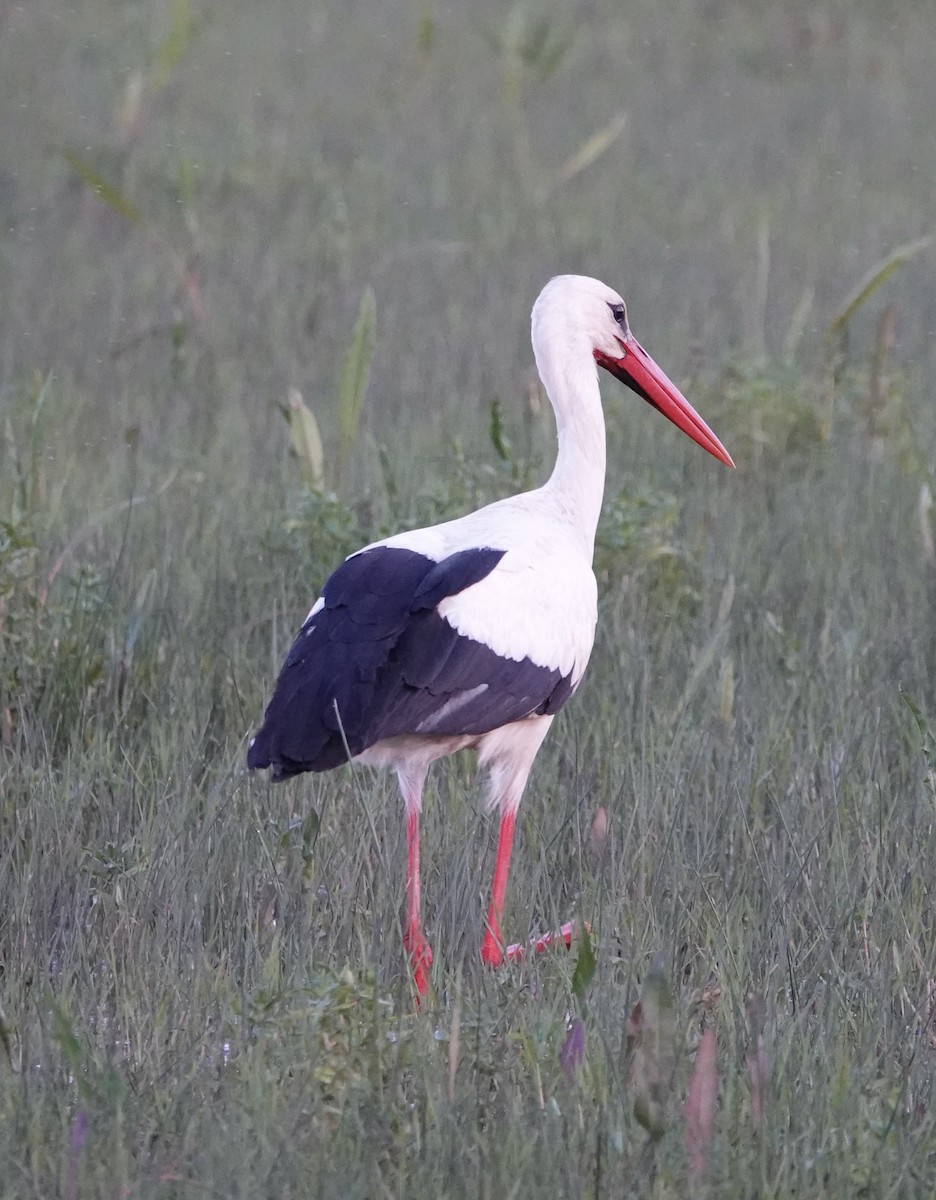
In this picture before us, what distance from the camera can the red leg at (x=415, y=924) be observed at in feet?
9.73

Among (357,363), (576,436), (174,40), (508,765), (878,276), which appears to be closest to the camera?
(508,765)

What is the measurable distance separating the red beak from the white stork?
0.37m

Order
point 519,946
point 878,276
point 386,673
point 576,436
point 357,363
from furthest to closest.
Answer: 1. point 878,276
2. point 357,363
3. point 576,436
4. point 386,673
5. point 519,946

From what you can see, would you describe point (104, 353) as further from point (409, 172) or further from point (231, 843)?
point (231, 843)

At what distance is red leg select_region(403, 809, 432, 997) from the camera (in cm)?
297

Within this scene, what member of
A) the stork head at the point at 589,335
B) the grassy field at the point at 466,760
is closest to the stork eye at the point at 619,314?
the stork head at the point at 589,335

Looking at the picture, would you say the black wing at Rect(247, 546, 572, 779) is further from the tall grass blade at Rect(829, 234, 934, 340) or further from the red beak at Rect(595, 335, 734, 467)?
the tall grass blade at Rect(829, 234, 934, 340)

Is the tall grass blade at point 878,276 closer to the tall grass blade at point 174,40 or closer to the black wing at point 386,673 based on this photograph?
the black wing at point 386,673

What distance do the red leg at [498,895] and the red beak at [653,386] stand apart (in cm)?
107

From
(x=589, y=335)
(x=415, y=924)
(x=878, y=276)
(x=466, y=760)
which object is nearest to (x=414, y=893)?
(x=415, y=924)

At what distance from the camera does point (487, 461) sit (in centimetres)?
584

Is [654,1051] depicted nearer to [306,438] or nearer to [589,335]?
[589,335]

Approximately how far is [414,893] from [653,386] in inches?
59.0

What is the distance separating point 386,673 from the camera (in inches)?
125
